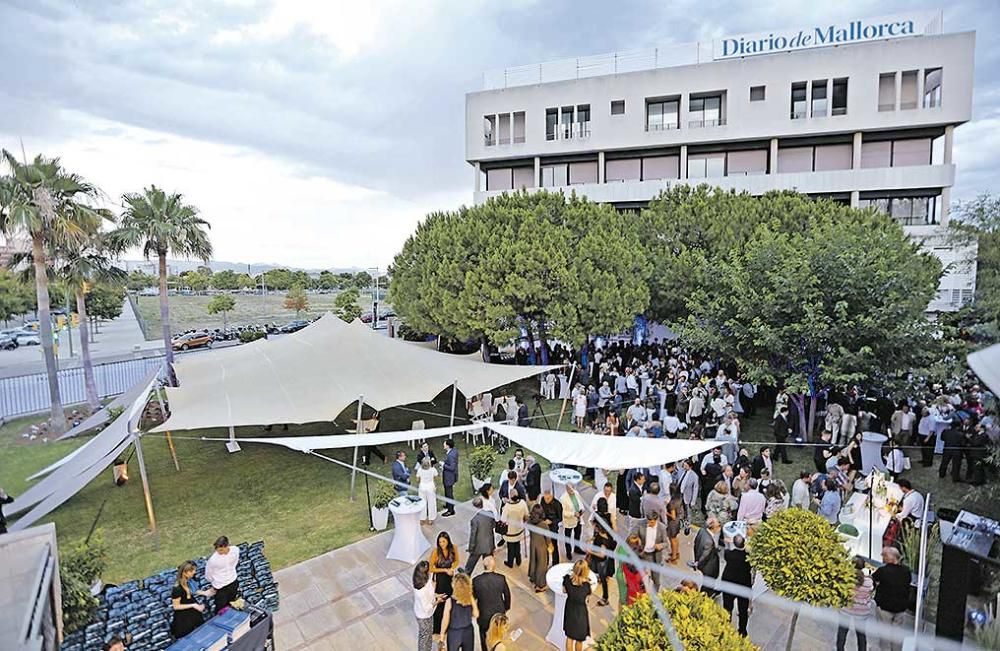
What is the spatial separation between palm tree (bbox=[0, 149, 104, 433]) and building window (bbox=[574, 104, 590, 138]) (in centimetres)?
2467

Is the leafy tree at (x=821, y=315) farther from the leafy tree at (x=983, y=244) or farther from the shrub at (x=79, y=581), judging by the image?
the shrub at (x=79, y=581)

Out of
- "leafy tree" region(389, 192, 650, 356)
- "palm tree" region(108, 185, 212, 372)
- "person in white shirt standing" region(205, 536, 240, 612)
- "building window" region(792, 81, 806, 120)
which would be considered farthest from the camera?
"building window" region(792, 81, 806, 120)

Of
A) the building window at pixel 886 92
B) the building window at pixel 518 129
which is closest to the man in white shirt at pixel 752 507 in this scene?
the building window at pixel 886 92

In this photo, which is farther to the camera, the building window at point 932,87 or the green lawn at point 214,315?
the green lawn at point 214,315

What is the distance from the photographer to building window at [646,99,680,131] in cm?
3061

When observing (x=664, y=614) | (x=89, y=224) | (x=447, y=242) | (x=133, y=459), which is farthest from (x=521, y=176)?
(x=664, y=614)

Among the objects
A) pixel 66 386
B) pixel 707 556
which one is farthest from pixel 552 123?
pixel 707 556

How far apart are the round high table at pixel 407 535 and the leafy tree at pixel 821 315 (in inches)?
317

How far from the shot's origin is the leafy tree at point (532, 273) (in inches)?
648

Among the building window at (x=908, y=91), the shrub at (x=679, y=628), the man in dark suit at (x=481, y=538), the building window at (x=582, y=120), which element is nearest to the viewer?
the shrub at (x=679, y=628)

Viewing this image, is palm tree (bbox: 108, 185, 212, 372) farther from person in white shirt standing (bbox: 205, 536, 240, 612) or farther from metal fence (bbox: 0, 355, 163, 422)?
person in white shirt standing (bbox: 205, 536, 240, 612)

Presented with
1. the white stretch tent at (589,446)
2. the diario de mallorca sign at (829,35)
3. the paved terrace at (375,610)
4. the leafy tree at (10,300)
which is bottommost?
the paved terrace at (375,610)

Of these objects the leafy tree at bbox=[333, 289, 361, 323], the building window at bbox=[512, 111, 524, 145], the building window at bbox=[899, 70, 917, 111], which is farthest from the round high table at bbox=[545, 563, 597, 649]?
the leafy tree at bbox=[333, 289, 361, 323]

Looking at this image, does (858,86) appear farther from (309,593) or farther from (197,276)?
(197,276)
